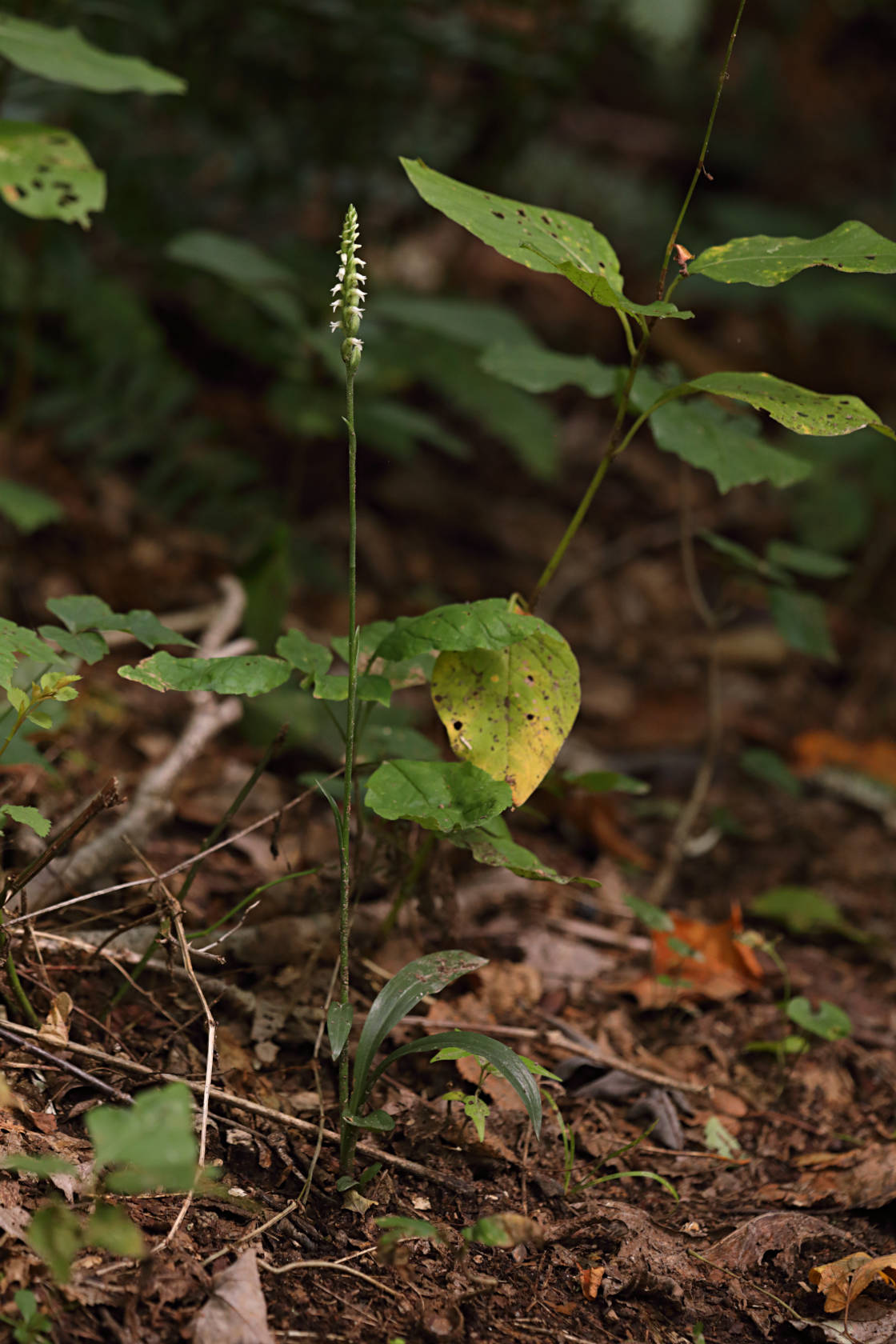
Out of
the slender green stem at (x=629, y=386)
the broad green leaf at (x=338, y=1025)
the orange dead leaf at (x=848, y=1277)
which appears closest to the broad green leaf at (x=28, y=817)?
the broad green leaf at (x=338, y=1025)

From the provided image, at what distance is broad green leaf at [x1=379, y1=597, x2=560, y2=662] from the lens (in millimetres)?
1468

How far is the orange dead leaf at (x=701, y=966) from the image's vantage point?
7.34 feet

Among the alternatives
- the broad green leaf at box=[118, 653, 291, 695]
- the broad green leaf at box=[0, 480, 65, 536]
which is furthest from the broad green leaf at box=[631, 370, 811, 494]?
the broad green leaf at box=[0, 480, 65, 536]

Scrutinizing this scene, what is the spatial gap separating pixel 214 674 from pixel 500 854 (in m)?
0.50

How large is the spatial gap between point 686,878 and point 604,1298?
5.30ft

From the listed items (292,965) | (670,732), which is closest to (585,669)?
(670,732)

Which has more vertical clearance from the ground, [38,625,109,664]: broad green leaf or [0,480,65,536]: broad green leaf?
[38,625,109,664]: broad green leaf

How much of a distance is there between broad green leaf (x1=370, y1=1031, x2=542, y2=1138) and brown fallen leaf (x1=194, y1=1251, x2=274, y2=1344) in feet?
0.92

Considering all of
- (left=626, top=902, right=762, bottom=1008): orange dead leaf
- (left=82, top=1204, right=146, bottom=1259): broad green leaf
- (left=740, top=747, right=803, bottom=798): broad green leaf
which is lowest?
(left=626, top=902, right=762, bottom=1008): orange dead leaf

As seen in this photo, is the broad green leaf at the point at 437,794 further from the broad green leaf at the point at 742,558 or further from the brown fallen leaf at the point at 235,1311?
the broad green leaf at the point at 742,558

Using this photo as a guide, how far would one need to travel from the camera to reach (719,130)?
6898 mm

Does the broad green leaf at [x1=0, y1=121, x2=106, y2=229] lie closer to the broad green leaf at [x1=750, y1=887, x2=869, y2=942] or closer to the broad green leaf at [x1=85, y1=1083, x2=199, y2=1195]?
the broad green leaf at [x1=85, y1=1083, x2=199, y2=1195]

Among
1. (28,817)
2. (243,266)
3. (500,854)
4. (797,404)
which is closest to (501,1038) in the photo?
(500,854)

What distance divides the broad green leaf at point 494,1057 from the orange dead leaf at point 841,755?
2451mm
